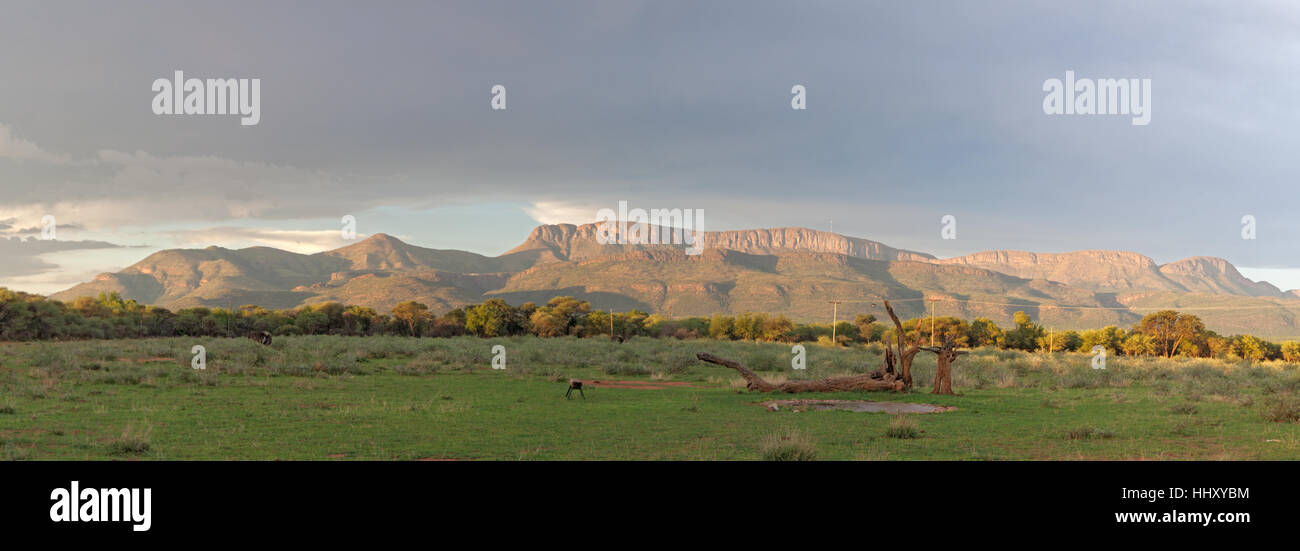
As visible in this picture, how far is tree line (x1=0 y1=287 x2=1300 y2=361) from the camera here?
207 ft

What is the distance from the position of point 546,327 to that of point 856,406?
200 feet

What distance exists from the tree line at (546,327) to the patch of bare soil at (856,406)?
130ft

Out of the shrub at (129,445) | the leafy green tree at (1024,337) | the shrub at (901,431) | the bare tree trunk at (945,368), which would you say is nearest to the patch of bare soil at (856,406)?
the bare tree trunk at (945,368)

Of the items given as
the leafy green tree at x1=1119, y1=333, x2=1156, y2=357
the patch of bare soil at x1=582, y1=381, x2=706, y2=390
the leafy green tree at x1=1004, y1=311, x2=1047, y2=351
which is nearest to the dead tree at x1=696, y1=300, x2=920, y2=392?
the patch of bare soil at x1=582, y1=381, x2=706, y2=390

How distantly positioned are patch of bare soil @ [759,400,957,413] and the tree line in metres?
39.7

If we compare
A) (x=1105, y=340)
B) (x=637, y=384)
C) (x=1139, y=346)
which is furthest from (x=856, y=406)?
(x=1105, y=340)

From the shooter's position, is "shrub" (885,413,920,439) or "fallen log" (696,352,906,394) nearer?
"shrub" (885,413,920,439)

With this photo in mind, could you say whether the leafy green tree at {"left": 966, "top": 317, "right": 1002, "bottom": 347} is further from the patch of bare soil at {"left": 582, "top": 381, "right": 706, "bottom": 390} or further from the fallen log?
the fallen log

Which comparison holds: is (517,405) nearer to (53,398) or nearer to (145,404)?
(145,404)

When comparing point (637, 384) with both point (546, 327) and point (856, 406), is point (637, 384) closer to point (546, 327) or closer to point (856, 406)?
point (856, 406)

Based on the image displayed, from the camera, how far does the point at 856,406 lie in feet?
66.2

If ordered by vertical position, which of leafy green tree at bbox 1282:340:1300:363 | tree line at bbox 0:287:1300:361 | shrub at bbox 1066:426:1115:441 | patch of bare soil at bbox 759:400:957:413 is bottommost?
leafy green tree at bbox 1282:340:1300:363
